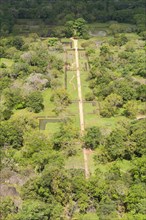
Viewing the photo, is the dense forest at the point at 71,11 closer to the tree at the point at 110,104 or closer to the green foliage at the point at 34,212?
the tree at the point at 110,104

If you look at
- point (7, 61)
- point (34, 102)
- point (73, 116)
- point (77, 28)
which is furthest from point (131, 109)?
point (77, 28)

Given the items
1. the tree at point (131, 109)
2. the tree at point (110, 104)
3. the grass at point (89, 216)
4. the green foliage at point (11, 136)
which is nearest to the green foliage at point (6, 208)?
the grass at point (89, 216)

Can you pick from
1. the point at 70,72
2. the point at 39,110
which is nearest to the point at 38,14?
the point at 70,72

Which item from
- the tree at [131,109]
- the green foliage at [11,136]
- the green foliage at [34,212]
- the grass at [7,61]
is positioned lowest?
the grass at [7,61]

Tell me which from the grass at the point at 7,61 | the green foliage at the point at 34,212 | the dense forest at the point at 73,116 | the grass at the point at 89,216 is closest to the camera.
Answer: the green foliage at the point at 34,212

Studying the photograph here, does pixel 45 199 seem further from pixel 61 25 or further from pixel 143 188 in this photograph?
pixel 61 25

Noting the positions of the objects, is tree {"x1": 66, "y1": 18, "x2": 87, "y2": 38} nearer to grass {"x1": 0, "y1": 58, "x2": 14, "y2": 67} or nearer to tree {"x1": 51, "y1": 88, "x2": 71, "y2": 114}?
grass {"x1": 0, "y1": 58, "x2": 14, "y2": 67}

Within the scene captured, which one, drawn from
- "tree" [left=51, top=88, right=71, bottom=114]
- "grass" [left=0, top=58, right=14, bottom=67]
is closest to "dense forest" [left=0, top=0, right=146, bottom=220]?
"grass" [left=0, top=58, right=14, bottom=67]

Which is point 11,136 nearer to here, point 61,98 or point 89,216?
point 61,98
